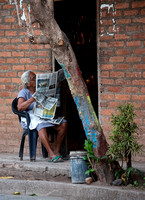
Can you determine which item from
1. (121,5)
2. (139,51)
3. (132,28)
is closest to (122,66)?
(139,51)

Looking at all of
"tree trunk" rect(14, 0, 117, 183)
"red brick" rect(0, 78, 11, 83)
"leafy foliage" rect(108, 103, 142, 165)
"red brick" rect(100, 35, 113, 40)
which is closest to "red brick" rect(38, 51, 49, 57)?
"red brick" rect(0, 78, 11, 83)

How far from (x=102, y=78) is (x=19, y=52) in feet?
5.20

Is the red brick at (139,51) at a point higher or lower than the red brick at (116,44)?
lower

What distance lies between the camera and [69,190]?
468cm

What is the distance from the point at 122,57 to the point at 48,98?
1.32 m

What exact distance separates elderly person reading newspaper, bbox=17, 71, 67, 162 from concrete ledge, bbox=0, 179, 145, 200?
0.79 meters

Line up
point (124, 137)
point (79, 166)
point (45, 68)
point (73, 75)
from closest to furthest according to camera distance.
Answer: point (124, 137)
point (73, 75)
point (79, 166)
point (45, 68)

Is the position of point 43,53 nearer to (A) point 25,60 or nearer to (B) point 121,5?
(A) point 25,60

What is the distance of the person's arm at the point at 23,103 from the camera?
563cm

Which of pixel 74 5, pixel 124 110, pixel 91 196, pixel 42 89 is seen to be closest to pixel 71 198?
pixel 91 196

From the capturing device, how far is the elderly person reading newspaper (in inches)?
223

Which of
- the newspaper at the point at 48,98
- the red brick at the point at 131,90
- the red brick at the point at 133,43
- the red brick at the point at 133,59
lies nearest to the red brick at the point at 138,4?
the red brick at the point at 133,43

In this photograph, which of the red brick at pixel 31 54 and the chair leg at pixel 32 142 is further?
the red brick at pixel 31 54

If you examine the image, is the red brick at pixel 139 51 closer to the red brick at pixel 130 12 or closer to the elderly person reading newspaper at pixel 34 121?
the red brick at pixel 130 12
